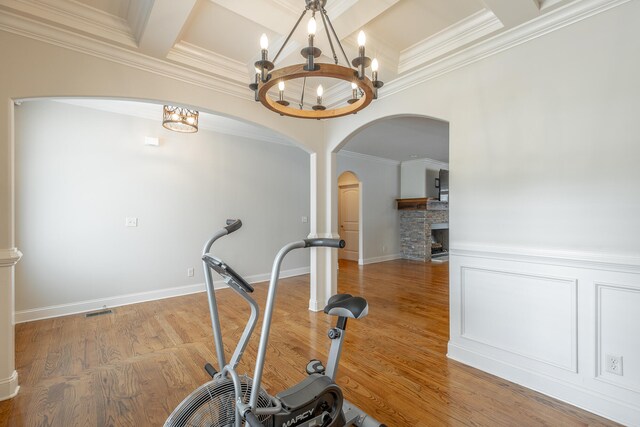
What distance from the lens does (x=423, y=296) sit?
430cm

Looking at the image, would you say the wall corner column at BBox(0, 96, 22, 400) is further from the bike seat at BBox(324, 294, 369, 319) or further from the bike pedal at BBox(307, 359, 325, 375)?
the bike seat at BBox(324, 294, 369, 319)

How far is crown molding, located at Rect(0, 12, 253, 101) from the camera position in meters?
1.93

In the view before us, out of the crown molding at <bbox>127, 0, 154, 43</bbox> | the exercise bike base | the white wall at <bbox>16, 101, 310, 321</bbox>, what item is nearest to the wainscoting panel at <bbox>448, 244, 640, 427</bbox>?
the exercise bike base

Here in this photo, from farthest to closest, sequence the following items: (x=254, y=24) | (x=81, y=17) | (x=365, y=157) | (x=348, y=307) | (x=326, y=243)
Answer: (x=365, y=157), (x=254, y=24), (x=81, y=17), (x=348, y=307), (x=326, y=243)

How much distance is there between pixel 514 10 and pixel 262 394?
2.74 metres

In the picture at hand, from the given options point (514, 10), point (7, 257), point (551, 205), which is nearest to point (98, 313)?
point (7, 257)

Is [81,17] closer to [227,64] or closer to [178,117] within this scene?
[227,64]

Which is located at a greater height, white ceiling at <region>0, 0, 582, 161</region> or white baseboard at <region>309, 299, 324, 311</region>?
white ceiling at <region>0, 0, 582, 161</region>

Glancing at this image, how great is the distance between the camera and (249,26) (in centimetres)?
222

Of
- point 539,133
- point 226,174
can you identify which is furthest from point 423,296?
point 226,174

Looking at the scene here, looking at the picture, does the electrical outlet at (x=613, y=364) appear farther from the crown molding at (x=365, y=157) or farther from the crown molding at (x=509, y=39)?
the crown molding at (x=365, y=157)

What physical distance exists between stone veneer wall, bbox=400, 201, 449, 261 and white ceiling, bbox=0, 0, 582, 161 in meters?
5.15

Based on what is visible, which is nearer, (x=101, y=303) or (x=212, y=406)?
(x=212, y=406)

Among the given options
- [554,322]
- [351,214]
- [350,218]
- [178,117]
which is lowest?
[554,322]
